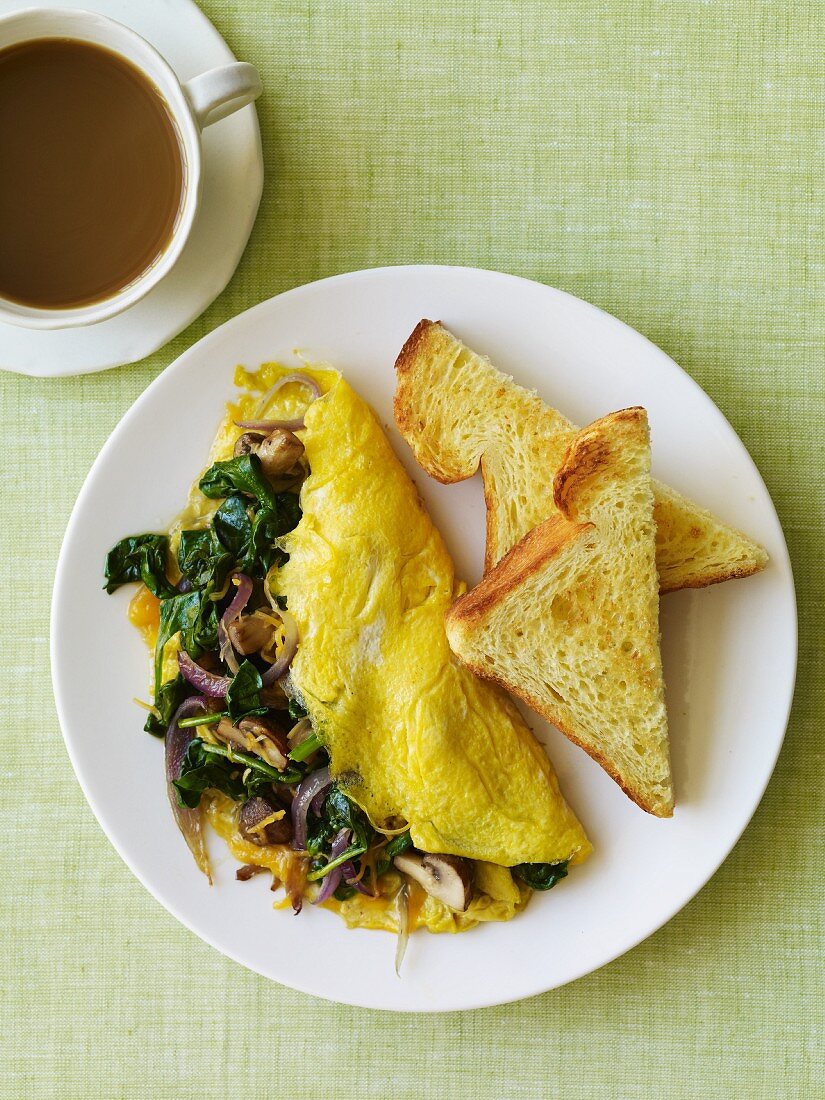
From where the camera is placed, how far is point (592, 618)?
2.33 metres

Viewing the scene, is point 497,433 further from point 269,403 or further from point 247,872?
point 247,872

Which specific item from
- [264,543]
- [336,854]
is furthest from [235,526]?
[336,854]

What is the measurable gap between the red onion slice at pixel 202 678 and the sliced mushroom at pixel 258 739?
0.08 m

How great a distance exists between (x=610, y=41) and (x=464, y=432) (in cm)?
113

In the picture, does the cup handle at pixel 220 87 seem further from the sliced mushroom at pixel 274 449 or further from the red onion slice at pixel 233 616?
the red onion slice at pixel 233 616

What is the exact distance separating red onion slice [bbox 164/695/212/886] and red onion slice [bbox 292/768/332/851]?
9.9 inches

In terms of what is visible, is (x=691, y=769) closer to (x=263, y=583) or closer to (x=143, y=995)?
(x=263, y=583)

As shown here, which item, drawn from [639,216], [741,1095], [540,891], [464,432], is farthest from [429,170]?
[741,1095]

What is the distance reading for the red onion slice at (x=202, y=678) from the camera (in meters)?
2.48

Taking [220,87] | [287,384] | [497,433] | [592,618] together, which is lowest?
[592,618]

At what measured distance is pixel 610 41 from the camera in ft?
8.50

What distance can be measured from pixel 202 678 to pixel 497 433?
3.16 ft

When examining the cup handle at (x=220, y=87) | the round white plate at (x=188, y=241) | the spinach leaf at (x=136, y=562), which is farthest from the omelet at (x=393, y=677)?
the cup handle at (x=220, y=87)

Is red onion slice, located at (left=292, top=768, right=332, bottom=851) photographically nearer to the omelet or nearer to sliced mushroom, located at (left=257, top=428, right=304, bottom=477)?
the omelet
